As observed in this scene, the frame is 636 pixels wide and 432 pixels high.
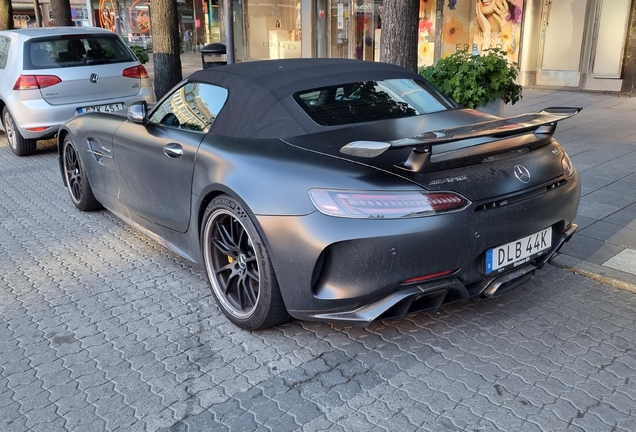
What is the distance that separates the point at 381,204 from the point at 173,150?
165cm

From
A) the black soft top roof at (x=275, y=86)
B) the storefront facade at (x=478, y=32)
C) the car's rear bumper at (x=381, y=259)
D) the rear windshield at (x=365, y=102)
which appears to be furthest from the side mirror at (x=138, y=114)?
the storefront facade at (x=478, y=32)

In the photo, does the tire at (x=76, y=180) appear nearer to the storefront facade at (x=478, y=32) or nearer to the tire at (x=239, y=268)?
the tire at (x=239, y=268)

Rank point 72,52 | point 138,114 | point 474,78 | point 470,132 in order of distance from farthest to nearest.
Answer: point 72,52 < point 474,78 < point 138,114 < point 470,132

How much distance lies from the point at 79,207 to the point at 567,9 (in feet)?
36.4

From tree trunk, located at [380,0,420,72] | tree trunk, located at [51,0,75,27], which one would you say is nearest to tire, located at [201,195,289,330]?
tree trunk, located at [380,0,420,72]

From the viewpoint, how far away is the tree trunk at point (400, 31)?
6.93 m

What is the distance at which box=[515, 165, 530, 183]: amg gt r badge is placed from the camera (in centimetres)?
311

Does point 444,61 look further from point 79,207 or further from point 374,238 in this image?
point 374,238

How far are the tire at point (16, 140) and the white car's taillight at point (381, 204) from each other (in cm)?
688

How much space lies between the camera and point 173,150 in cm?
383

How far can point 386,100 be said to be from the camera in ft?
12.4

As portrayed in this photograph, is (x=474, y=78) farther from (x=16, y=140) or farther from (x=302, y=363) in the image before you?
(x=16, y=140)

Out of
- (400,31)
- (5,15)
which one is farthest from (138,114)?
(5,15)

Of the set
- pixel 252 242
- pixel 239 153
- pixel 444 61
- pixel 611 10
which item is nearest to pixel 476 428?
pixel 252 242
